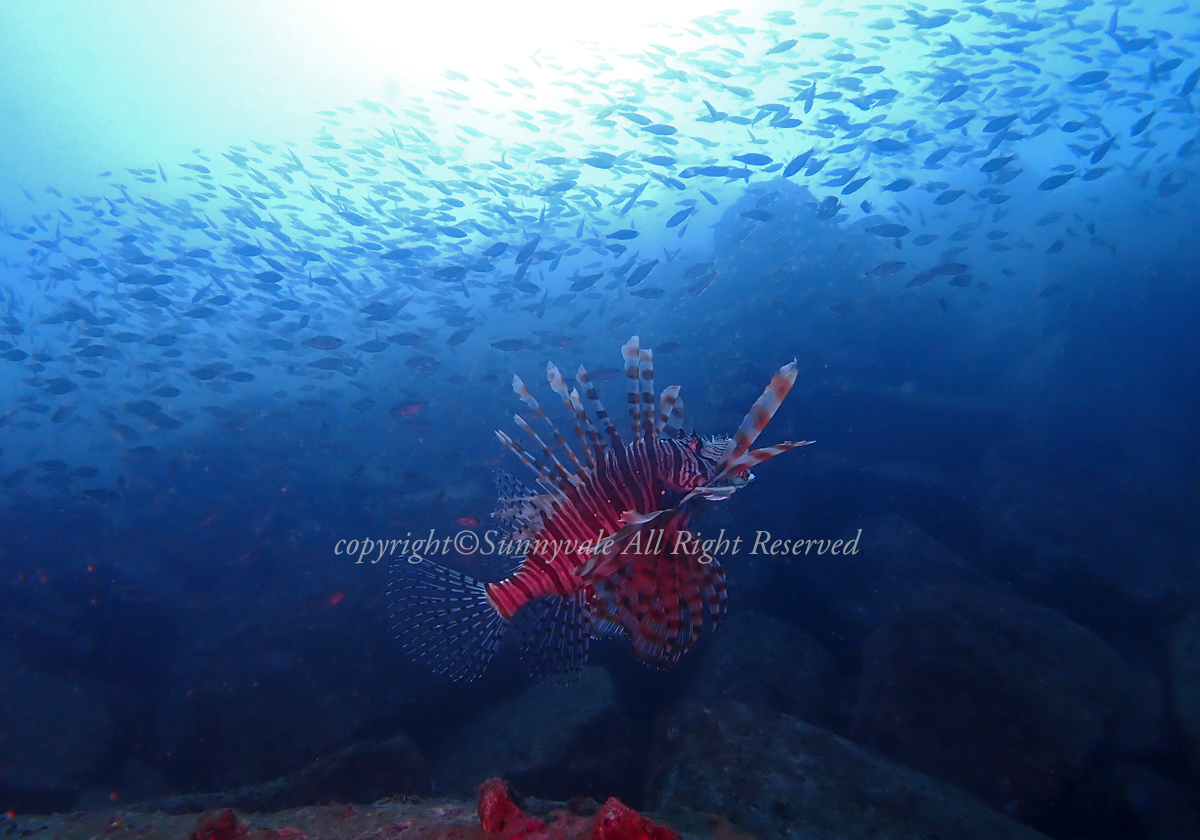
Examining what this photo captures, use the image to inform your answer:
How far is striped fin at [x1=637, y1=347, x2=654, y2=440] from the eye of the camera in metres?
2.38

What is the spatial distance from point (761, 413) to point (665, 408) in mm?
789

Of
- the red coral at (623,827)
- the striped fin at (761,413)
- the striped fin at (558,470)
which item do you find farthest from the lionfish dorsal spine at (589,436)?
the red coral at (623,827)

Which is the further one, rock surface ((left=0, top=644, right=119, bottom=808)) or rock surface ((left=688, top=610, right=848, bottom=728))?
rock surface ((left=0, top=644, right=119, bottom=808))

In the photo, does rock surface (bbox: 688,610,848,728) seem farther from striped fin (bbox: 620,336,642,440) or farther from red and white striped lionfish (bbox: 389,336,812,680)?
striped fin (bbox: 620,336,642,440)

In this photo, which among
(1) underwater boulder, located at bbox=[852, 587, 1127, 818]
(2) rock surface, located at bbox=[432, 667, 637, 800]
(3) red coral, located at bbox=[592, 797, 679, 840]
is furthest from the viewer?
(2) rock surface, located at bbox=[432, 667, 637, 800]

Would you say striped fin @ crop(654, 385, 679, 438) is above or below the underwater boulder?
above

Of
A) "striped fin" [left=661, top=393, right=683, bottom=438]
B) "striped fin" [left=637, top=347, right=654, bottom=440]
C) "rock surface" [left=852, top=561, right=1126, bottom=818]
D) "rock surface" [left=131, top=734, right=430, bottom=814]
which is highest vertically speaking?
"striped fin" [left=637, top=347, right=654, bottom=440]

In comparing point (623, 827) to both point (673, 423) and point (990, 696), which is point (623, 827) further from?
point (990, 696)

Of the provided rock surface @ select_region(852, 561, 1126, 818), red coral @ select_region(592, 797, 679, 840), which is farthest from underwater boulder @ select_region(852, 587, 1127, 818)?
red coral @ select_region(592, 797, 679, 840)

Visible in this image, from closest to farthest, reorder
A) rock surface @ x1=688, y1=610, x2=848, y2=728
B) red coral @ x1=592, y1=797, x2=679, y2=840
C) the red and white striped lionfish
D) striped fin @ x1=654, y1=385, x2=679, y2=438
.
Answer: red coral @ x1=592, y1=797, x2=679, y2=840
the red and white striped lionfish
striped fin @ x1=654, y1=385, x2=679, y2=438
rock surface @ x1=688, y1=610, x2=848, y2=728

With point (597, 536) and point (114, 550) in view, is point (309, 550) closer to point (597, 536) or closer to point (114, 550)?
point (114, 550)

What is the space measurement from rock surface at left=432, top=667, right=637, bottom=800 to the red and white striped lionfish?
2807 mm

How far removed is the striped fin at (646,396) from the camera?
2381 mm

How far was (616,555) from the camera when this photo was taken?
6.76ft
